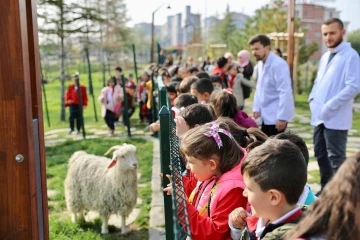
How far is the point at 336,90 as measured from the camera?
4738mm

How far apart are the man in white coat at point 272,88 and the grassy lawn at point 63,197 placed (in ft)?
6.38

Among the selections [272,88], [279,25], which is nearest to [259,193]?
[272,88]

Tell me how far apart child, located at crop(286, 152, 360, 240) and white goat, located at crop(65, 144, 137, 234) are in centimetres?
369

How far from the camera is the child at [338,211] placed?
131 cm

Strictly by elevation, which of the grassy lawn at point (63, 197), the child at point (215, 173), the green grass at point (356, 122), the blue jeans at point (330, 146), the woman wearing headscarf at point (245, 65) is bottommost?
the grassy lawn at point (63, 197)

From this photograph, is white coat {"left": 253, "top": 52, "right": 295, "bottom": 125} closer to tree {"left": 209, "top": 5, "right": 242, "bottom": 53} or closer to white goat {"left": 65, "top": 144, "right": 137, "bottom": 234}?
white goat {"left": 65, "top": 144, "right": 137, "bottom": 234}

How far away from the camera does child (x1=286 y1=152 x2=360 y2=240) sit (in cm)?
131

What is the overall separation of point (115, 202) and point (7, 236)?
306 cm

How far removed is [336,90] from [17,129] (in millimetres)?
3660

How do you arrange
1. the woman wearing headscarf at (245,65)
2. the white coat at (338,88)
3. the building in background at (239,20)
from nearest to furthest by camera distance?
the white coat at (338,88) → the woman wearing headscarf at (245,65) → the building in background at (239,20)

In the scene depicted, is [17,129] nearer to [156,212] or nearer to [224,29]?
[156,212]

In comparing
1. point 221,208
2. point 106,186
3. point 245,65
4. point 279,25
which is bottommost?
point 106,186

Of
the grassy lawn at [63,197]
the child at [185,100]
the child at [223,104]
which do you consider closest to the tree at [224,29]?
the grassy lawn at [63,197]

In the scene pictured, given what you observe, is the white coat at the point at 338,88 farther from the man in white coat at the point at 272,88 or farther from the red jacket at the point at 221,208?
the red jacket at the point at 221,208
